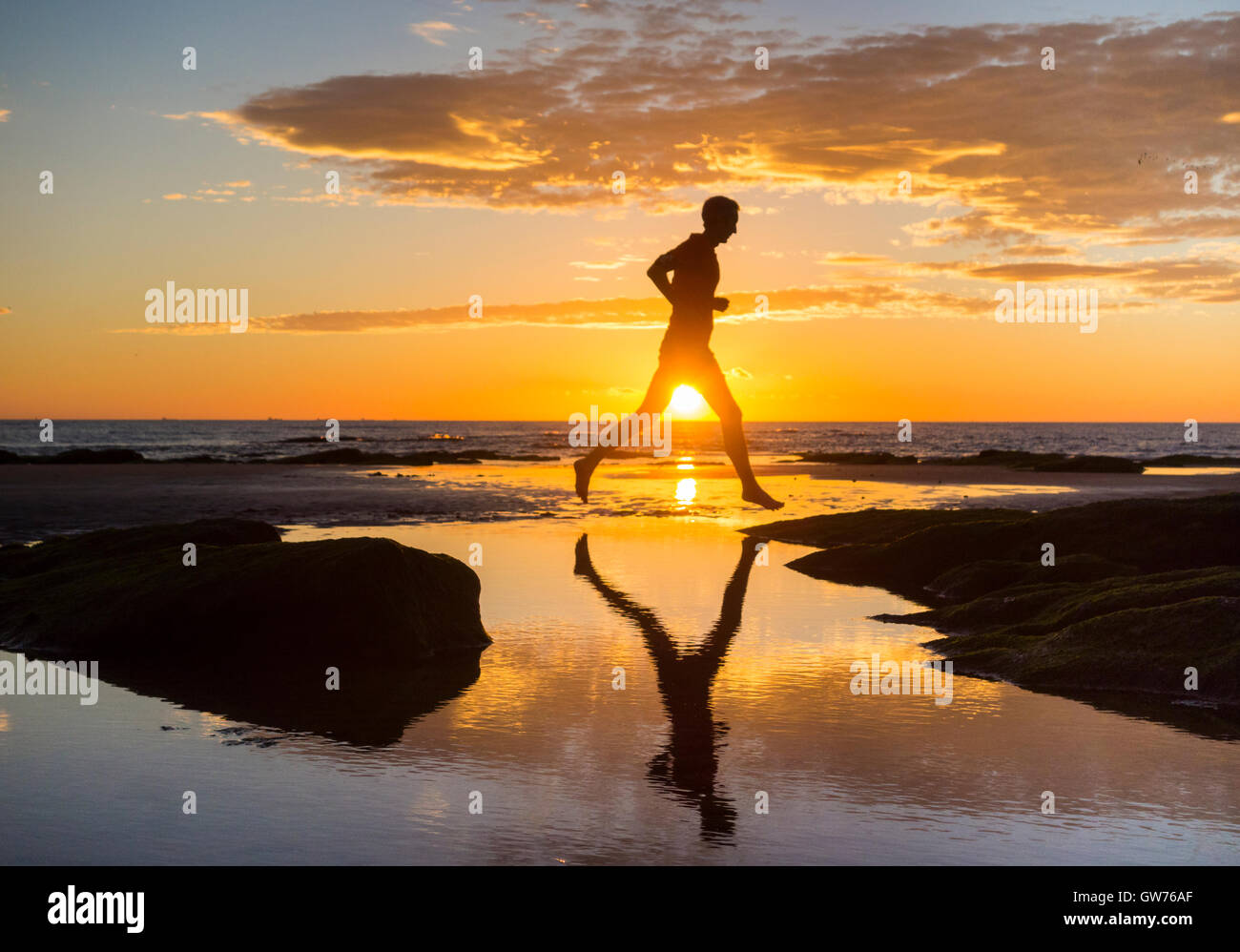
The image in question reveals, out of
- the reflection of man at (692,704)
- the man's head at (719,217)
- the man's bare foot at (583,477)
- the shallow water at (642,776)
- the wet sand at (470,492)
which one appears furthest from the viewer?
the wet sand at (470,492)

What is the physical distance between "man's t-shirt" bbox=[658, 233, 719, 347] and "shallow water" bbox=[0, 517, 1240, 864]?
7.99m

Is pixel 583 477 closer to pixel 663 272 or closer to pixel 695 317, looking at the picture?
pixel 695 317

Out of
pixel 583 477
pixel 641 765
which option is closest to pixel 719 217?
pixel 583 477

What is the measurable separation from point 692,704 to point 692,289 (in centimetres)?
984

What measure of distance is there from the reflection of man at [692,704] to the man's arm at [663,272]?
511cm

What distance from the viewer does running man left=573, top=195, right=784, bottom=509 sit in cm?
1617

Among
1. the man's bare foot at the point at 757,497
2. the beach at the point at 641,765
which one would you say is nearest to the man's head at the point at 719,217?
the man's bare foot at the point at 757,497

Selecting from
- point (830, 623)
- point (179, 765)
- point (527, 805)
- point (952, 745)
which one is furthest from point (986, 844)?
point (830, 623)

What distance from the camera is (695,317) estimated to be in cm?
1666

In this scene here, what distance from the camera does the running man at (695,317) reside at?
16172 millimetres

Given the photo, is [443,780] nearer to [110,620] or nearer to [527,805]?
[527,805]

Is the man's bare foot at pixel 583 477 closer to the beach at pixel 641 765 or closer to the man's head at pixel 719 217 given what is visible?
the man's head at pixel 719 217
